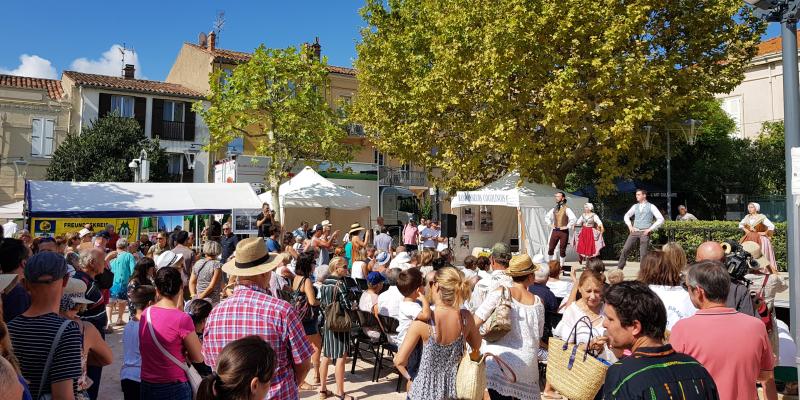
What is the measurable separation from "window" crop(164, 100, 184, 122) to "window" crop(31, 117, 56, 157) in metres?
5.57

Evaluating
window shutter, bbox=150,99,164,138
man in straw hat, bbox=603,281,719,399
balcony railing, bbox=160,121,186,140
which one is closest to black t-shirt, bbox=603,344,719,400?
man in straw hat, bbox=603,281,719,399

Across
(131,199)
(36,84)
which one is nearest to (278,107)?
(131,199)

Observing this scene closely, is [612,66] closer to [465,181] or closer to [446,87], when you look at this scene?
[446,87]

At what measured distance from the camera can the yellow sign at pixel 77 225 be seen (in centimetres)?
1234

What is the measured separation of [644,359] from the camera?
216cm

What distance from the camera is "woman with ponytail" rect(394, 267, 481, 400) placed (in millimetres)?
3453

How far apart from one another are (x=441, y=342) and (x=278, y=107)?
1733cm

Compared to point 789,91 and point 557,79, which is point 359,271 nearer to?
point 789,91

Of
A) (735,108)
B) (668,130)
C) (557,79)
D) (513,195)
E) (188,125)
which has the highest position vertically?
(735,108)

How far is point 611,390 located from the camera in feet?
7.09

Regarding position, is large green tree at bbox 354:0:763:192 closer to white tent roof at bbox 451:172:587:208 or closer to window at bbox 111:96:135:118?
white tent roof at bbox 451:172:587:208

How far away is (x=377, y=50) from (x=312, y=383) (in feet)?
56.7

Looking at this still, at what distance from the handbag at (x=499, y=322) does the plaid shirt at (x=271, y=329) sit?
127 centimetres

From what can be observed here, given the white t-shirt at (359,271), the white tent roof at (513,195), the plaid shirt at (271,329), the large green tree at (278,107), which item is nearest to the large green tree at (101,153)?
the large green tree at (278,107)
